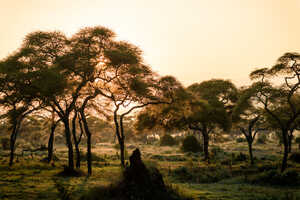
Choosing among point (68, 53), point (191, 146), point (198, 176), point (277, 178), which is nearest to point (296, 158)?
point (277, 178)

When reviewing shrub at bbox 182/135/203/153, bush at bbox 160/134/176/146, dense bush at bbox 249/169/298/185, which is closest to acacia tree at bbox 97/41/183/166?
dense bush at bbox 249/169/298/185

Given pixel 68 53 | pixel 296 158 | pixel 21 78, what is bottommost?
pixel 296 158

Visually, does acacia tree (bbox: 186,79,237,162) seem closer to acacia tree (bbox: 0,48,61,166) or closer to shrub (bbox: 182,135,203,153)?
shrub (bbox: 182,135,203,153)

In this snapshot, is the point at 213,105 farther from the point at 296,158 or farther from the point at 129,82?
the point at 129,82

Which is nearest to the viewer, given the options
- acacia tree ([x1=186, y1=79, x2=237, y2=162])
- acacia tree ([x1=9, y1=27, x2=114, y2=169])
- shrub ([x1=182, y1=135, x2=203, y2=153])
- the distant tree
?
the distant tree

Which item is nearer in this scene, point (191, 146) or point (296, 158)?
point (296, 158)

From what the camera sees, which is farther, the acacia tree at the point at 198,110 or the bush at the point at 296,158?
the bush at the point at 296,158

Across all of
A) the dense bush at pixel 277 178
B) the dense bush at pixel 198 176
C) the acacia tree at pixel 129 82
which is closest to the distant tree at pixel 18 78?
the acacia tree at pixel 129 82

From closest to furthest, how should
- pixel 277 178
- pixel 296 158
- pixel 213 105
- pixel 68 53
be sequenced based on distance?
1. pixel 277 178
2. pixel 68 53
3. pixel 296 158
4. pixel 213 105

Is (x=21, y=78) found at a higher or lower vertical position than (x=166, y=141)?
higher

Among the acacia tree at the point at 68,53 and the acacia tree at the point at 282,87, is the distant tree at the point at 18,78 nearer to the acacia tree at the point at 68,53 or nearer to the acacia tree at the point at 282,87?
the acacia tree at the point at 68,53

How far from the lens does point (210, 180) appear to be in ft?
74.0

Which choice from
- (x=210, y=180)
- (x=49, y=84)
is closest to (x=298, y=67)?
(x=210, y=180)

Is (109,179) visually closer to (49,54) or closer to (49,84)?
(49,84)
